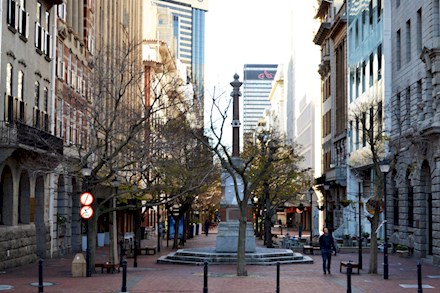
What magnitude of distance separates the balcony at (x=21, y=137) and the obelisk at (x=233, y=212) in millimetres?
8853

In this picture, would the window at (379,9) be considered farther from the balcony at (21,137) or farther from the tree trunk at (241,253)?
the tree trunk at (241,253)

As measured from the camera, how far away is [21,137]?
32.6 m

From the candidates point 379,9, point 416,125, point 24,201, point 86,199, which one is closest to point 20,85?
point 24,201

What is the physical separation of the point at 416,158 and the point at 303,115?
7801 centimetres

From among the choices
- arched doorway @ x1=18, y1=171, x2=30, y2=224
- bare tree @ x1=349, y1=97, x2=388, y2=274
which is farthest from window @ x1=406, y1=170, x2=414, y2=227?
arched doorway @ x1=18, y1=171, x2=30, y2=224

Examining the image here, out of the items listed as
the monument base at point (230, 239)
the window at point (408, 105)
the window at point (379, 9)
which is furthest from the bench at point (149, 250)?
the window at point (379, 9)

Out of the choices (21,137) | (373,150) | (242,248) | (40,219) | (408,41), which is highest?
(408,41)

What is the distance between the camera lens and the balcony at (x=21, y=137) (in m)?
31.7

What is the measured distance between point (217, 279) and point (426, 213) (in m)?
17.4

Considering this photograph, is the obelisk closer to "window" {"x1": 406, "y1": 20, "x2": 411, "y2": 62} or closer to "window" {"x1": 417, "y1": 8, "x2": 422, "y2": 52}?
"window" {"x1": 417, "y1": 8, "x2": 422, "y2": 52}

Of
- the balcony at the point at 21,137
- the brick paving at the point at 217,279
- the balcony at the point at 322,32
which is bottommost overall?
the brick paving at the point at 217,279

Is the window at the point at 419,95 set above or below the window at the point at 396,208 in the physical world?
above

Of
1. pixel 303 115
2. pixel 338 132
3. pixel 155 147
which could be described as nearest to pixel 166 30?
pixel 303 115

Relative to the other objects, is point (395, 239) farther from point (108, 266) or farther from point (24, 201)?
point (108, 266)
